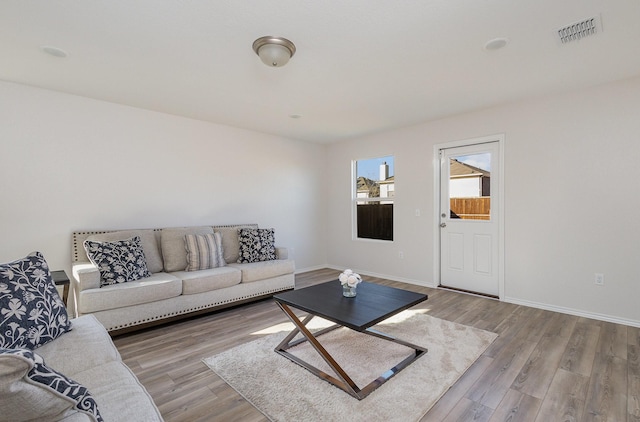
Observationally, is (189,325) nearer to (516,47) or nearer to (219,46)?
(219,46)

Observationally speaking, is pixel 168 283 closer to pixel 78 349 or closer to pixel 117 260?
pixel 117 260

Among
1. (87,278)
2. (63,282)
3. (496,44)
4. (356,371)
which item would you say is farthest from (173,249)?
(496,44)

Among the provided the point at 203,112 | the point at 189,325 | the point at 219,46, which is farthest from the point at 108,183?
the point at 219,46

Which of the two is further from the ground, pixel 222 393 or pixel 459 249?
pixel 459 249

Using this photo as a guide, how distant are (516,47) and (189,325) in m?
3.80

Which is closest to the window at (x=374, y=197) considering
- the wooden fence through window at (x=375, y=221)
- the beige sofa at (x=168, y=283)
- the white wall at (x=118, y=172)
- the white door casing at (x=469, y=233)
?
the wooden fence through window at (x=375, y=221)

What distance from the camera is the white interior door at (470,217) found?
3.89 meters

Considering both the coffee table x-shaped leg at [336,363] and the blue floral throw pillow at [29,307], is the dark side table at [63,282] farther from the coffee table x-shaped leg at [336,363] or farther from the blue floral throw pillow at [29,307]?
the coffee table x-shaped leg at [336,363]

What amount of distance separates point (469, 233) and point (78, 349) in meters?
4.15

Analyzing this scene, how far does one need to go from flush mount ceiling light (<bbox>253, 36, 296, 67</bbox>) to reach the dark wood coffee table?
6.07ft

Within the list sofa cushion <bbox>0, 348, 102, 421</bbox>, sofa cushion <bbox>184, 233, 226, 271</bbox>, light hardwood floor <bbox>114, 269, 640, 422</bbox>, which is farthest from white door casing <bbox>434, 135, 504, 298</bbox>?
sofa cushion <bbox>0, 348, 102, 421</bbox>

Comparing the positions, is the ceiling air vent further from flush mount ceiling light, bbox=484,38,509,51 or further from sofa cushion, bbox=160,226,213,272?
sofa cushion, bbox=160,226,213,272

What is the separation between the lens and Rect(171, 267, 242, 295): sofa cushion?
3.16 m

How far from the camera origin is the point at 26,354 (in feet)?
2.60
